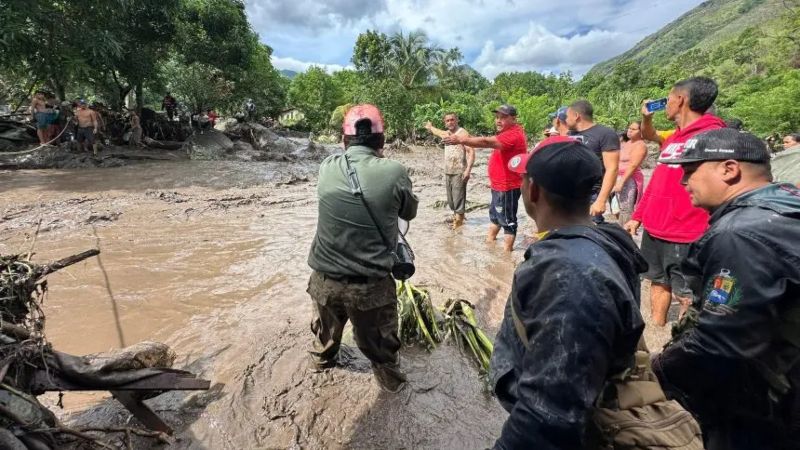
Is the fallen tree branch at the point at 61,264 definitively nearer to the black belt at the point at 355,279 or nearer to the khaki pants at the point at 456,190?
the black belt at the point at 355,279

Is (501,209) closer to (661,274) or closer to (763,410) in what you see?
(661,274)

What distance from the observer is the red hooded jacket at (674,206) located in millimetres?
3014

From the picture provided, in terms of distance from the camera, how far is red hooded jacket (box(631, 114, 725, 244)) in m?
3.01

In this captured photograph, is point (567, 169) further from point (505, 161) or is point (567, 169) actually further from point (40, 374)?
point (505, 161)

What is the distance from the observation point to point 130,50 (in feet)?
46.8

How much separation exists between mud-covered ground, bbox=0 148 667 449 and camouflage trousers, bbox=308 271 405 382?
13.7 inches

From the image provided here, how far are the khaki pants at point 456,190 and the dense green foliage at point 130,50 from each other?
34.2 feet

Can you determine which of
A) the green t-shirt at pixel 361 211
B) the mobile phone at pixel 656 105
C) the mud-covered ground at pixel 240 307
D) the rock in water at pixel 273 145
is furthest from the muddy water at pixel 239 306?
the rock in water at pixel 273 145

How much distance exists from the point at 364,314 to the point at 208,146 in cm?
1587

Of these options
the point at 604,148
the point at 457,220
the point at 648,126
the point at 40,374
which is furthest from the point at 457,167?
the point at 40,374

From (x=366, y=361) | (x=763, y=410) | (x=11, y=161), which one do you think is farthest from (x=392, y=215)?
(x=11, y=161)

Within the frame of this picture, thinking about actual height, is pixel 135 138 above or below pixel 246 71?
below

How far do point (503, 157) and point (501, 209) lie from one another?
749mm

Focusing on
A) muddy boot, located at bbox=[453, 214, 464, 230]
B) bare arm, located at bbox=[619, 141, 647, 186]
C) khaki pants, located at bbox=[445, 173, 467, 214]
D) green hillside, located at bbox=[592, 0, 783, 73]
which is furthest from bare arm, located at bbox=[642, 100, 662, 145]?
green hillside, located at bbox=[592, 0, 783, 73]
